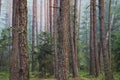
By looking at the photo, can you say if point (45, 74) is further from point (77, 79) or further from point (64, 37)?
point (64, 37)

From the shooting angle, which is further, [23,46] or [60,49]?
[60,49]

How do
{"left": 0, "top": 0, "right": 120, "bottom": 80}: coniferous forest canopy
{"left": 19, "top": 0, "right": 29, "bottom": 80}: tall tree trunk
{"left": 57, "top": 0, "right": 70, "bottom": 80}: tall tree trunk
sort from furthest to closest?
{"left": 57, "top": 0, "right": 70, "bottom": 80}: tall tree trunk
{"left": 0, "top": 0, "right": 120, "bottom": 80}: coniferous forest canopy
{"left": 19, "top": 0, "right": 29, "bottom": 80}: tall tree trunk

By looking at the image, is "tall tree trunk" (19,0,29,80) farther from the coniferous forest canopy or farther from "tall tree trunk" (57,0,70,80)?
"tall tree trunk" (57,0,70,80)

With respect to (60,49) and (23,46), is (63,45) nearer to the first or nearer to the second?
(60,49)

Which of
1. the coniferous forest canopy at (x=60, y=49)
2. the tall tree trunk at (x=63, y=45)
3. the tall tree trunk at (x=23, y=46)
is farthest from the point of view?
the tall tree trunk at (x=63, y=45)

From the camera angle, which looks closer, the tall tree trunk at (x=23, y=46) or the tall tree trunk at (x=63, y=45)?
the tall tree trunk at (x=23, y=46)

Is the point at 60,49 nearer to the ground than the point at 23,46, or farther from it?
nearer to the ground

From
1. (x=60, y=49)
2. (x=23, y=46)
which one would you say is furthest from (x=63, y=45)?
(x=23, y=46)

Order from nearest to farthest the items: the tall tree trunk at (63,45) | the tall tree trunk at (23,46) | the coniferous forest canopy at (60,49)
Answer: the tall tree trunk at (23,46) → the coniferous forest canopy at (60,49) → the tall tree trunk at (63,45)

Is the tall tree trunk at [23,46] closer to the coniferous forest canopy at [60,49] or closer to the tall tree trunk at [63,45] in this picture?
the coniferous forest canopy at [60,49]

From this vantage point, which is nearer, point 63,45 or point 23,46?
point 23,46

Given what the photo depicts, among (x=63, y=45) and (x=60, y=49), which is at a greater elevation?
(x=63, y=45)

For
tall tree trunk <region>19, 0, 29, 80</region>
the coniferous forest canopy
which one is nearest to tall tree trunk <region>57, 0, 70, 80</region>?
the coniferous forest canopy

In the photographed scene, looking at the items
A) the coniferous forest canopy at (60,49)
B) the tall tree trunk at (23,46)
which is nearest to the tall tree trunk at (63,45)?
the coniferous forest canopy at (60,49)
